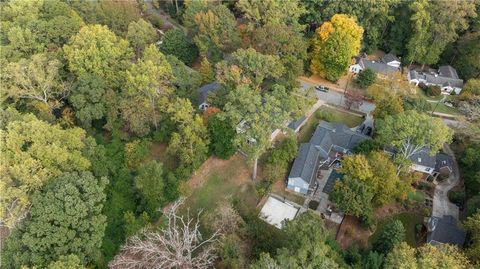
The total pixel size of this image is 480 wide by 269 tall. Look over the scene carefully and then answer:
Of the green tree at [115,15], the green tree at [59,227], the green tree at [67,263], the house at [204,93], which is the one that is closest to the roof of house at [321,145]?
the house at [204,93]

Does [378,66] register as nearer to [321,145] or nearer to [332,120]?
[332,120]

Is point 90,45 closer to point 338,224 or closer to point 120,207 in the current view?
point 120,207

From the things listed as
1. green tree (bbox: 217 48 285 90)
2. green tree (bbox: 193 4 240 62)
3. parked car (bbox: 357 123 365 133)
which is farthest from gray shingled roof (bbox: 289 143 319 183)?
green tree (bbox: 193 4 240 62)

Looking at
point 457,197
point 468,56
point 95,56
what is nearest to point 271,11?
point 95,56

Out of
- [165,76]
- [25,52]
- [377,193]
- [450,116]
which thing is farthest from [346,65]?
[25,52]

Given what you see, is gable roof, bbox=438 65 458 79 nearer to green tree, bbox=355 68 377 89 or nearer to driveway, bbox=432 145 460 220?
green tree, bbox=355 68 377 89
